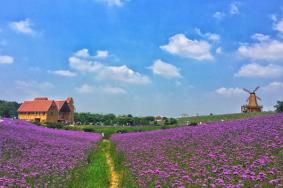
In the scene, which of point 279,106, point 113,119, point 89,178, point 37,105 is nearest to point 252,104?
point 279,106

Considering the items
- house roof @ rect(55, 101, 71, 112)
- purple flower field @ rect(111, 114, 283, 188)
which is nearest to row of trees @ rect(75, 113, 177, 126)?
house roof @ rect(55, 101, 71, 112)

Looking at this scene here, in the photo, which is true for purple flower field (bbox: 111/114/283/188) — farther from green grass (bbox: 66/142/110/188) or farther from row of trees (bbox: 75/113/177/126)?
row of trees (bbox: 75/113/177/126)

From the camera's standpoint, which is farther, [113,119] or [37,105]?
[113,119]

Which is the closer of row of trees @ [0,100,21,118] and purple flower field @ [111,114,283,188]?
purple flower field @ [111,114,283,188]

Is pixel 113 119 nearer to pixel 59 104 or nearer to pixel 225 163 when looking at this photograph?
pixel 59 104

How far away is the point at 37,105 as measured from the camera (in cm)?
10438

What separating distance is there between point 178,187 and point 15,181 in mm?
3979

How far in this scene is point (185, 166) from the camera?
1209 cm

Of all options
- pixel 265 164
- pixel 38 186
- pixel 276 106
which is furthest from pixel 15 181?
pixel 276 106

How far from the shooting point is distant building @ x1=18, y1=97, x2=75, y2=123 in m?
101

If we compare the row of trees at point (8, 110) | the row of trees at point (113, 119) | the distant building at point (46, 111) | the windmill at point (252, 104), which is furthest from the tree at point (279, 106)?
the row of trees at point (8, 110)

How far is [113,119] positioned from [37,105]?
1928 cm

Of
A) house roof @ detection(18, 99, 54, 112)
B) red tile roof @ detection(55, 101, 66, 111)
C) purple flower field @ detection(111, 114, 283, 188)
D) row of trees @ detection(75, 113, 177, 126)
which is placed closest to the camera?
purple flower field @ detection(111, 114, 283, 188)

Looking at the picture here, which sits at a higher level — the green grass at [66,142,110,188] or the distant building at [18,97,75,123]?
the distant building at [18,97,75,123]
